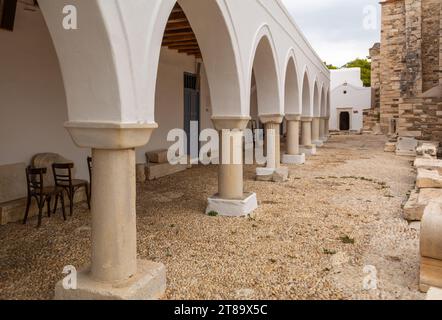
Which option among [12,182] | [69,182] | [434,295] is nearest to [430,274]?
[434,295]

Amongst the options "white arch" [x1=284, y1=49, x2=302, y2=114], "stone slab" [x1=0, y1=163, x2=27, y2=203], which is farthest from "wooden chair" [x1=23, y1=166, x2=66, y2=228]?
"white arch" [x1=284, y1=49, x2=302, y2=114]

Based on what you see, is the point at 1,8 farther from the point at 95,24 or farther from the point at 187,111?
the point at 187,111

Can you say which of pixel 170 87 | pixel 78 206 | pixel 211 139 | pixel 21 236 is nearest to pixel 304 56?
pixel 211 139

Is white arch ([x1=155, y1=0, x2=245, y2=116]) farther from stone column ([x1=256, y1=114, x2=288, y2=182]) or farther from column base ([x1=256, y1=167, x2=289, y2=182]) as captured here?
column base ([x1=256, y1=167, x2=289, y2=182])

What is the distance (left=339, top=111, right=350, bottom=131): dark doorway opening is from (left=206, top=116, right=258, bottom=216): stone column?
29269mm

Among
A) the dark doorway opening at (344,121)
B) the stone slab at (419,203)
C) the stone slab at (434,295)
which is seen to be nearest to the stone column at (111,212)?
the stone slab at (434,295)

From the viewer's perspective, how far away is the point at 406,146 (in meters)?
14.0

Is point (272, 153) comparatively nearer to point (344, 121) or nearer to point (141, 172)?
point (141, 172)

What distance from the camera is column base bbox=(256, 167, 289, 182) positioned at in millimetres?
8484

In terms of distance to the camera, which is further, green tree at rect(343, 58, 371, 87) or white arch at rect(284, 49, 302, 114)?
green tree at rect(343, 58, 371, 87)

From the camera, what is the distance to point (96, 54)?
8.95 ft

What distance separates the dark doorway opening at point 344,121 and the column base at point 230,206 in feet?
96.3

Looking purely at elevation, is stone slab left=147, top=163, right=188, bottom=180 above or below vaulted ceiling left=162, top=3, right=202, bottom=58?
below

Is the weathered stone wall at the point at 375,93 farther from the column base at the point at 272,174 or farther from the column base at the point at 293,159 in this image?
the column base at the point at 272,174
